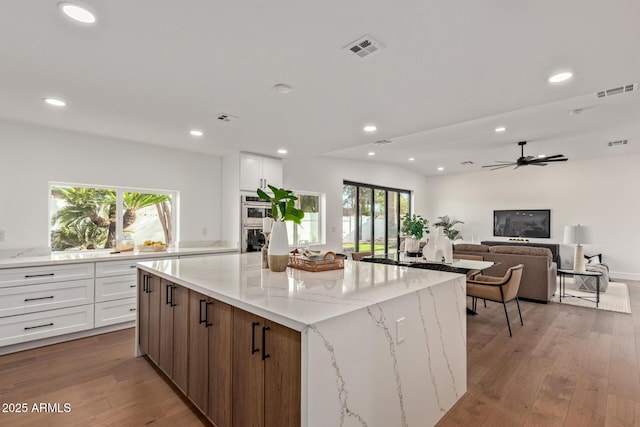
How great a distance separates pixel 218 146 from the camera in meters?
4.55

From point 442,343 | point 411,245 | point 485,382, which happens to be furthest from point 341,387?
point 411,245

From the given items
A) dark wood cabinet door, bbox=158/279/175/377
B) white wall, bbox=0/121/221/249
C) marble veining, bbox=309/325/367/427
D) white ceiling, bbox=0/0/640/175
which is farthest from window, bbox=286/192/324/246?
marble veining, bbox=309/325/367/427

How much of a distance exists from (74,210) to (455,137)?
578cm

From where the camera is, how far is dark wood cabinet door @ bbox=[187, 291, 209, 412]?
73.6 inches

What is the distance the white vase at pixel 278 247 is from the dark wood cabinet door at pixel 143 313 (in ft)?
4.35

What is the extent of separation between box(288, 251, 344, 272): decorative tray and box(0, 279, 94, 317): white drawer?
99.9 inches

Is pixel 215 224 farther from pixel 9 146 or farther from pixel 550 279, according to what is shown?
pixel 550 279

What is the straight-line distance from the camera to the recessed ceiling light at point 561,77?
231 centimetres

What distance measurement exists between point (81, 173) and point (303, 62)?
3414 mm

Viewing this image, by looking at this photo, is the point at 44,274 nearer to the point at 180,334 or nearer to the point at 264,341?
the point at 180,334

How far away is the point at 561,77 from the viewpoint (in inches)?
93.3

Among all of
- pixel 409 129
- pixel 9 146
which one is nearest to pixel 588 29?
pixel 409 129

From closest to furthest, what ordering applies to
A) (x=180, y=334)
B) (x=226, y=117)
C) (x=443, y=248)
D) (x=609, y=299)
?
1. (x=180, y=334)
2. (x=226, y=117)
3. (x=443, y=248)
4. (x=609, y=299)

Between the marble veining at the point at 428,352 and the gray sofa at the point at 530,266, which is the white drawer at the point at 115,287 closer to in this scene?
the marble veining at the point at 428,352
